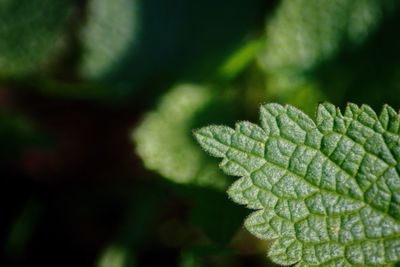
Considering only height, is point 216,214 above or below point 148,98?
below

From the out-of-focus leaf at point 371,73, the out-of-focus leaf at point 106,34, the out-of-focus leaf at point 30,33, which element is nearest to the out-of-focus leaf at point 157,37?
the out-of-focus leaf at point 106,34

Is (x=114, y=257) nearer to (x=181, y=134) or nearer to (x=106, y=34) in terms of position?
(x=181, y=134)

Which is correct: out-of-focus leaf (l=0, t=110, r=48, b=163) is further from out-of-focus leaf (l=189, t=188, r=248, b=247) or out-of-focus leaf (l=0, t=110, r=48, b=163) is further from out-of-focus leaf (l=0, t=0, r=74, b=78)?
out-of-focus leaf (l=189, t=188, r=248, b=247)

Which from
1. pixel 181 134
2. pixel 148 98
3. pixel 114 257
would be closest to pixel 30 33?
pixel 148 98

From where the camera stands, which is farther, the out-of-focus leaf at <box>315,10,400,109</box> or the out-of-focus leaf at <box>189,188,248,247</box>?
the out-of-focus leaf at <box>315,10,400,109</box>

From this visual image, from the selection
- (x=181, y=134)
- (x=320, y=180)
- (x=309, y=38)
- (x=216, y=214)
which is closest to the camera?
Answer: (x=320, y=180)

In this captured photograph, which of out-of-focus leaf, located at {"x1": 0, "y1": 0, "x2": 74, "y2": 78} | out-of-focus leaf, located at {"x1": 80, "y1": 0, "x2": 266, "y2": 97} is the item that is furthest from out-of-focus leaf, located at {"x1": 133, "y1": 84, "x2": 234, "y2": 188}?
out-of-focus leaf, located at {"x1": 0, "y1": 0, "x2": 74, "y2": 78}
